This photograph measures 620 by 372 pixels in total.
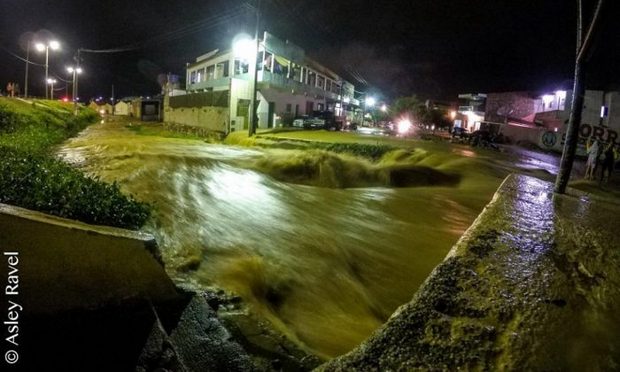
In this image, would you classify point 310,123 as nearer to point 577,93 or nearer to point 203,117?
point 203,117

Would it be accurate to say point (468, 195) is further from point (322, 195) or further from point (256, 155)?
point (256, 155)

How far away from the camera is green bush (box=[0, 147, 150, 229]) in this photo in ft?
16.2

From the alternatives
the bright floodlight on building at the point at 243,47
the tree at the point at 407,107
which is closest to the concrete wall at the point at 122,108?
the bright floodlight on building at the point at 243,47

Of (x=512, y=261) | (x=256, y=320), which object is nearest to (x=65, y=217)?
(x=256, y=320)

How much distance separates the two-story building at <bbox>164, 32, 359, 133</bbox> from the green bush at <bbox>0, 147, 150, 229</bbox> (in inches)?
800

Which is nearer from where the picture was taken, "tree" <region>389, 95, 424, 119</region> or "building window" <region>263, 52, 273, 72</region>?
"building window" <region>263, 52, 273, 72</region>

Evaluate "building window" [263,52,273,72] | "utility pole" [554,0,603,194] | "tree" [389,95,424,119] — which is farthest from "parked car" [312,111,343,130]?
"tree" [389,95,424,119]

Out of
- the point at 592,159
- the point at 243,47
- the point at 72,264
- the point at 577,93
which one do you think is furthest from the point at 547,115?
the point at 72,264

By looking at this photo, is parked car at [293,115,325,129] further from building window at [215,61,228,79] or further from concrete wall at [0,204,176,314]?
concrete wall at [0,204,176,314]

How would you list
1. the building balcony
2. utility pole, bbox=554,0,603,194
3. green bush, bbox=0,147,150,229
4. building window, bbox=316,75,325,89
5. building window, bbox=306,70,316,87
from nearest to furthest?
1. green bush, bbox=0,147,150,229
2. utility pole, bbox=554,0,603,194
3. the building balcony
4. building window, bbox=306,70,316,87
5. building window, bbox=316,75,325,89

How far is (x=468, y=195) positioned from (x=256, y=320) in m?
10.6

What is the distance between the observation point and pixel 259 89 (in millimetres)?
34000

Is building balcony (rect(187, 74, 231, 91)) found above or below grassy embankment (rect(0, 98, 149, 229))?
above

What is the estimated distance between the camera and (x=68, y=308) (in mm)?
3633
